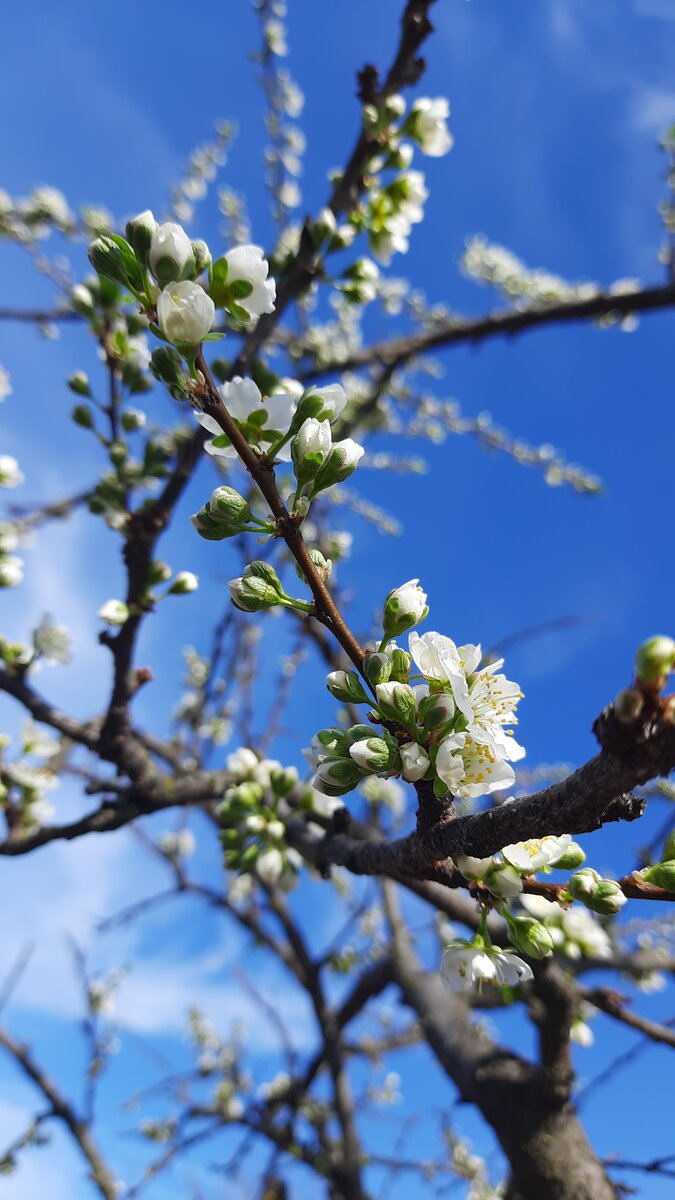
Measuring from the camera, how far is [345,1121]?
13.4 ft

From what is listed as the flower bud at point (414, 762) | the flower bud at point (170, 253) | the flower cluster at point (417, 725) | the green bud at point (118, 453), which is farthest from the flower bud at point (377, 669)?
the green bud at point (118, 453)

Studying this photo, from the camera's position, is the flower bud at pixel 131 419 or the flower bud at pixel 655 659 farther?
the flower bud at pixel 131 419

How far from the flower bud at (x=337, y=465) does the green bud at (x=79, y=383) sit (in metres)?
1.50

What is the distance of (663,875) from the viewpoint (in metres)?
1.03

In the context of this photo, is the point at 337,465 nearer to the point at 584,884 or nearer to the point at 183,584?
the point at 584,884

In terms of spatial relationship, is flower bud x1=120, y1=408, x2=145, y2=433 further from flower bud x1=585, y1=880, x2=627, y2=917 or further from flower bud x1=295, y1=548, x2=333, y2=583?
flower bud x1=585, y1=880, x2=627, y2=917

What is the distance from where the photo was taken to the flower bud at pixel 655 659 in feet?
2.36

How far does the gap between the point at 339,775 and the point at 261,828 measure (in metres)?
1.19

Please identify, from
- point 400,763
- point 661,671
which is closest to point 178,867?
point 400,763

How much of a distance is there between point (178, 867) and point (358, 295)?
331 centimetres

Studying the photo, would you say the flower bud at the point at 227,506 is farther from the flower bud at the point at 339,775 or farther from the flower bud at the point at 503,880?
the flower bud at the point at 503,880

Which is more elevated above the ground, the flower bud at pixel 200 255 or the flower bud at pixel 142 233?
the flower bud at pixel 200 255

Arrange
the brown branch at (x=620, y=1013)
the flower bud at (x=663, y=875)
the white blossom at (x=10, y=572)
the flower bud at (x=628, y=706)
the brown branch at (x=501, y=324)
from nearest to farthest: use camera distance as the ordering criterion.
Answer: the flower bud at (x=628, y=706) < the flower bud at (x=663, y=875) < the brown branch at (x=620, y=1013) < the white blossom at (x=10, y=572) < the brown branch at (x=501, y=324)

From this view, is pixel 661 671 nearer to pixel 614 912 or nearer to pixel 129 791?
pixel 614 912
